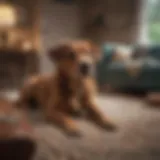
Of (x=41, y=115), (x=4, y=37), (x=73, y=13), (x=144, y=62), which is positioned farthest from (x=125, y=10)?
(x=41, y=115)

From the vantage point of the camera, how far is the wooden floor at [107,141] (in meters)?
1.25

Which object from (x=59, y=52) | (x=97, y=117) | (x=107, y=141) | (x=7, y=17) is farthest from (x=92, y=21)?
(x=107, y=141)

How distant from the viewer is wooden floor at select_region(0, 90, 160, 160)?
49.4 inches

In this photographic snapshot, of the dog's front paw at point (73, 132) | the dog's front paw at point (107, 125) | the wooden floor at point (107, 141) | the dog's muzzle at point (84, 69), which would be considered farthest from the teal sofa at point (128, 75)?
the dog's front paw at point (73, 132)

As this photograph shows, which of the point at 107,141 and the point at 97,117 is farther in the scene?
the point at 97,117

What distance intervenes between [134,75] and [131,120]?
5.10ft

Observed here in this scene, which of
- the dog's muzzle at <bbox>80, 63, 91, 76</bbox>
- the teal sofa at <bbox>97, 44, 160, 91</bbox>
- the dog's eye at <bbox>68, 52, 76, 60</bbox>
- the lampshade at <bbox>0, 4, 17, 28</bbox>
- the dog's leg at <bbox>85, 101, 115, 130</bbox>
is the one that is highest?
the lampshade at <bbox>0, 4, 17, 28</bbox>

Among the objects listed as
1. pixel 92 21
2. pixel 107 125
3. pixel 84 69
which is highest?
pixel 92 21

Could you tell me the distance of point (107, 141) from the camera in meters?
1.40

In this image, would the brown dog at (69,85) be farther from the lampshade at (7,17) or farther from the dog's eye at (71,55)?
the lampshade at (7,17)

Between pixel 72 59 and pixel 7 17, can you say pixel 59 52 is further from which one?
pixel 7 17

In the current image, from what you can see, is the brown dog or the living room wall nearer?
the brown dog

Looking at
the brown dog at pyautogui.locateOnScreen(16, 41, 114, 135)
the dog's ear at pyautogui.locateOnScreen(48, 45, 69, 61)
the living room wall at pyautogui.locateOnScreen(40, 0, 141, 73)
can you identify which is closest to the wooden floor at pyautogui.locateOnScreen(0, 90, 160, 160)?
the brown dog at pyautogui.locateOnScreen(16, 41, 114, 135)

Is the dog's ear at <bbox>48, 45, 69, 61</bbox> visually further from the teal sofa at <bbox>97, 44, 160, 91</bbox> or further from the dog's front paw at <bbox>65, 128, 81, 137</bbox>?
the teal sofa at <bbox>97, 44, 160, 91</bbox>
